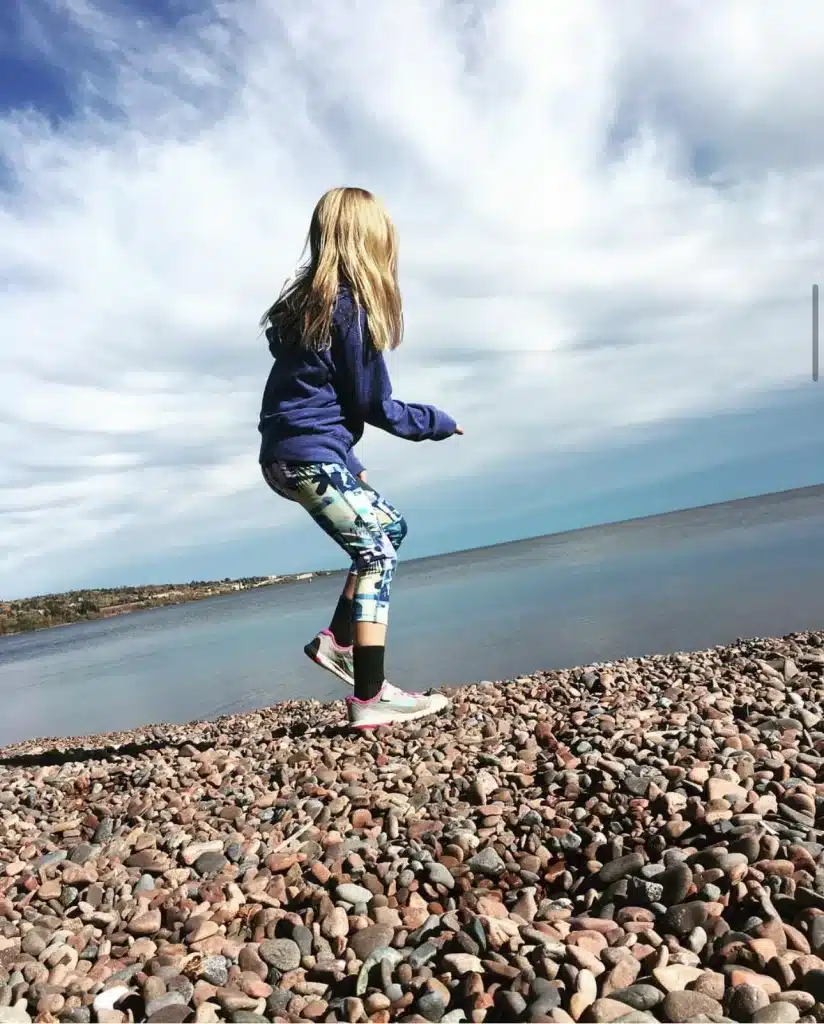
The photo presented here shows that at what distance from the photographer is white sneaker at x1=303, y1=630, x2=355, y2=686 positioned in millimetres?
4949

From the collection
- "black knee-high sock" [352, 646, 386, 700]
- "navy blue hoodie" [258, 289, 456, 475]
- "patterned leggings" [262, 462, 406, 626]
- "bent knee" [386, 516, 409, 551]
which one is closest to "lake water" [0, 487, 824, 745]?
"black knee-high sock" [352, 646, 386, 700]

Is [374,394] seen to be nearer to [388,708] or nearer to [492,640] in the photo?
[388,708]

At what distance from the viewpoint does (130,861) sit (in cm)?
A: 320

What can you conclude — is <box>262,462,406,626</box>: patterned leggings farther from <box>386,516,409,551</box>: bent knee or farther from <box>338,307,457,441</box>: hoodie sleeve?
<box>338,307,457,441</box>: hoodie sleeve

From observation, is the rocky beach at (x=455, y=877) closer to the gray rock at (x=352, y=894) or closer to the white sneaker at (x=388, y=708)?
the gray rock at (x=352, y=894)

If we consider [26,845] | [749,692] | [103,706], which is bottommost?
[103,706]

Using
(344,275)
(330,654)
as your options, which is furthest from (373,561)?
(344,275)

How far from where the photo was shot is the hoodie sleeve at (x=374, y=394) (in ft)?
13.8

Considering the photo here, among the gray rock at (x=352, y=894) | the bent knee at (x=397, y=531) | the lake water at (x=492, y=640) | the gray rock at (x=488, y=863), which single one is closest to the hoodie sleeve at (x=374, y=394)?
the bent knee at (x=397, y=531)

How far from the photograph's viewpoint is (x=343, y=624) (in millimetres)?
4938

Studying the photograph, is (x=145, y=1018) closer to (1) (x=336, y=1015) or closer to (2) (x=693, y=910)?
(1) (x=336, y=1015)

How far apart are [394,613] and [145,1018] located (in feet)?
73.5

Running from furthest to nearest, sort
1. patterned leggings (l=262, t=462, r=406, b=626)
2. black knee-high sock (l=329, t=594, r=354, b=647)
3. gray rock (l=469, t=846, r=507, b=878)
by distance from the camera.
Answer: black knee-high sock (l=329, t=594, r=354, b=647)
patterned leggings (l=262, t=462, r=406, b=626)
gray rock (l=469, t=846, r=507, b=878)

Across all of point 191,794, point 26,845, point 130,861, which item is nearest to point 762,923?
point 130,861
